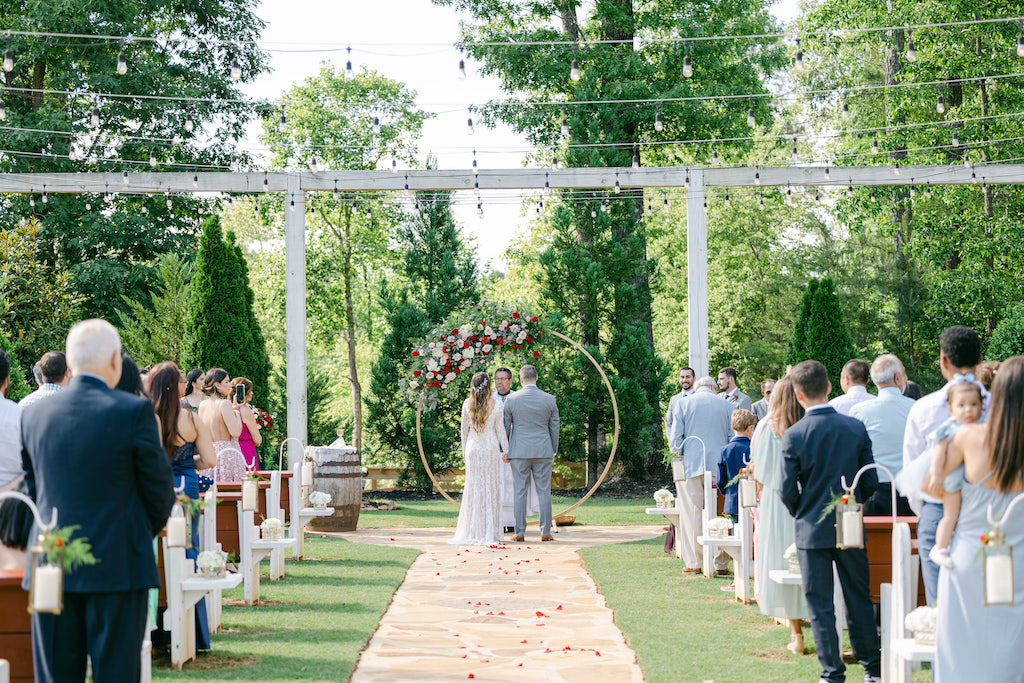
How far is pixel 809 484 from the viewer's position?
6059mm

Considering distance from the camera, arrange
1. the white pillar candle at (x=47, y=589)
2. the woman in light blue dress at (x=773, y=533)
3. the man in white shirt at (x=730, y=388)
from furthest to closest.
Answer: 1. the man in white shirt at (x=730, y=388)
2. the woman in light blue dress at (x=773, y=533)
3. the white pillar candle at (x=47, y=589)

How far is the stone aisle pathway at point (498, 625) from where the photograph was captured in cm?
667

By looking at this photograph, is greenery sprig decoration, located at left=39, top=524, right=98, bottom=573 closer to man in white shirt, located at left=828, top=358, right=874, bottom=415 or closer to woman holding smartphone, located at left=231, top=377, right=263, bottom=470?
man in white shirt, located at left=828, top=358, right=874, bottom=415

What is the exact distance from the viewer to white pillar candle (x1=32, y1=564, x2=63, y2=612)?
156 inches

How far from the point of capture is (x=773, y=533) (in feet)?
23.9

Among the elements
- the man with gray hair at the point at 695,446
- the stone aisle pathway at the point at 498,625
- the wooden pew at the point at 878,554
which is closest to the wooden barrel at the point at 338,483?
the stone aisle pathway at the point at 498,625

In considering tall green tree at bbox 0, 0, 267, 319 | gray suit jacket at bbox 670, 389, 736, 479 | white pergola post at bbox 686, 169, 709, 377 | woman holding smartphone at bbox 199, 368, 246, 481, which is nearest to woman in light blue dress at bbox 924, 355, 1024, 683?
gray suit jacket at bbox 670, 389, 736, 479

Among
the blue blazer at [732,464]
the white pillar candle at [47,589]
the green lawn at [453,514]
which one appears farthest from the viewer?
the green lawn at [453,514]

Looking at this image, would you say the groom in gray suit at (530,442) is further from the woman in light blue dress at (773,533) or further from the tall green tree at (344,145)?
the tall green tree at (344,145)

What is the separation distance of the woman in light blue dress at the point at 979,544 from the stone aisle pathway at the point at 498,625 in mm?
2190

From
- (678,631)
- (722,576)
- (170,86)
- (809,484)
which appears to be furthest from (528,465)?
(170,86)

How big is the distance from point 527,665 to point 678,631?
1.36 m

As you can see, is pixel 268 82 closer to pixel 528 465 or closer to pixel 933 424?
pixel 528 465

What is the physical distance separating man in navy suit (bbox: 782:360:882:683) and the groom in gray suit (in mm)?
7223
